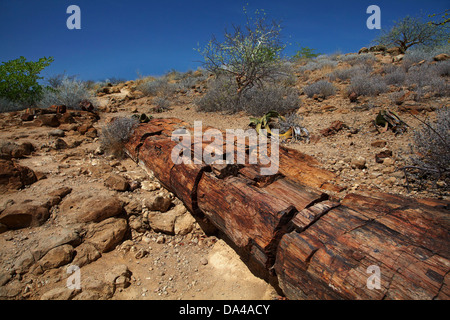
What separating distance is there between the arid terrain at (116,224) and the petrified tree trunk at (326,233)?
0.43 metres

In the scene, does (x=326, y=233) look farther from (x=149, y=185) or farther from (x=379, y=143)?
(x=379, y=143)

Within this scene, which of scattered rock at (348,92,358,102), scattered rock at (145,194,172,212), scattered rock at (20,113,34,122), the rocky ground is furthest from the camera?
scattered rock at (348,92,358,102)

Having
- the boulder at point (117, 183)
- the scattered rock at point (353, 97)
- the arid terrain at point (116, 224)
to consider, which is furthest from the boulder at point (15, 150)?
the scattered rock at point (353, 97)

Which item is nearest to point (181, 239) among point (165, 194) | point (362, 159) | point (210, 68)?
point (165, 194)

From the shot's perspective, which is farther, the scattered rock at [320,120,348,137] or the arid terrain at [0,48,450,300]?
the scattered rock at [320,120,348,137]

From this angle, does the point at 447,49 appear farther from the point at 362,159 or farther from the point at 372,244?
the point at 372,244

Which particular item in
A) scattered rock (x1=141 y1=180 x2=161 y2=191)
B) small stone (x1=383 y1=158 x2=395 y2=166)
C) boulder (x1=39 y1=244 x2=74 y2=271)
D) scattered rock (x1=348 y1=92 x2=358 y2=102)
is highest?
scattered rock (x1=348 y1=92 x2=358 y2=102)

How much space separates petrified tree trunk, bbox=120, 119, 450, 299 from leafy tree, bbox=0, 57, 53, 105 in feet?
24.7

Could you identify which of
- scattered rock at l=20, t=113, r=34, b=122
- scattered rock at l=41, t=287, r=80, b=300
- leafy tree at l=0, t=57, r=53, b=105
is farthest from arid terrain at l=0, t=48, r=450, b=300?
leafy tree at l=0, t=57, r=53, b=105

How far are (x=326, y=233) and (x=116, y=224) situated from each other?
6.88ft

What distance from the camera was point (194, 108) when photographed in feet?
26.3

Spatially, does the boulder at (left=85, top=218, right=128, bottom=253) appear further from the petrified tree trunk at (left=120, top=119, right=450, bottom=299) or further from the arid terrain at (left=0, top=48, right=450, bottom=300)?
the petrified tree trunk at (left=120, top=119, right=450, bottom=299)

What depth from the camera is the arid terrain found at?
1964mm

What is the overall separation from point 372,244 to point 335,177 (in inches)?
66.0
